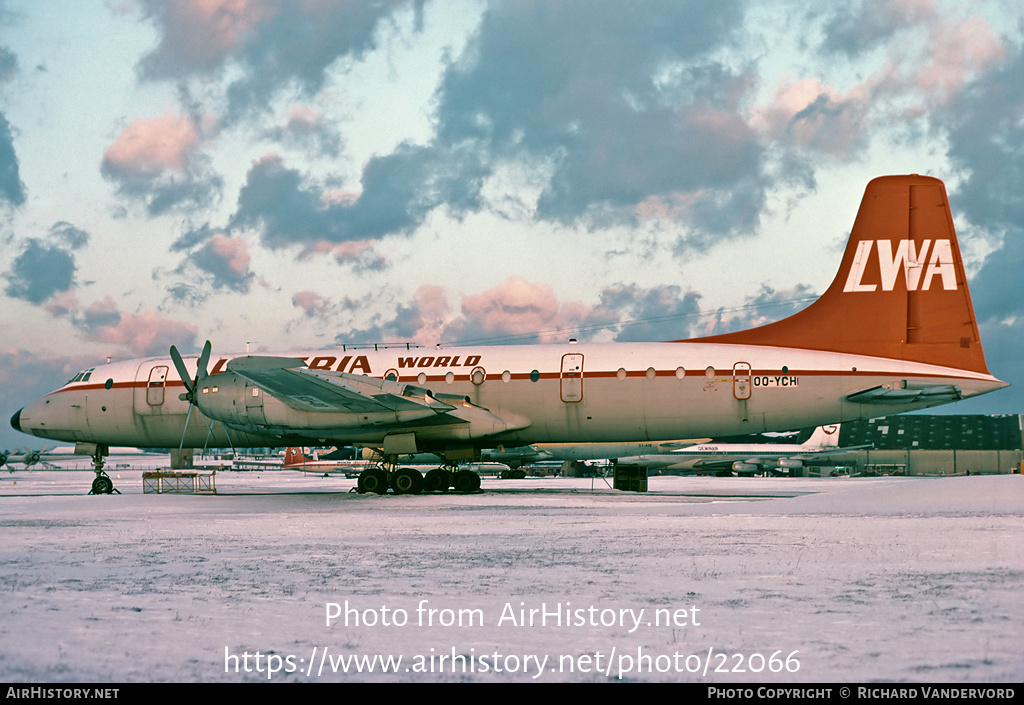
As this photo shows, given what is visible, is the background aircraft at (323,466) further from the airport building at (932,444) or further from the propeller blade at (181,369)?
the airport building at (932,444)

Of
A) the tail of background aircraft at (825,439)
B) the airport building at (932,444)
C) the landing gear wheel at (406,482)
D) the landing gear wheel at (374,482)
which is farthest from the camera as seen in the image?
the airport building at (932,444)

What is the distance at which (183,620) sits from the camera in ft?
23.6

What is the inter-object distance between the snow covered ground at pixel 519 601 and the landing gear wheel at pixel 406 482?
1015 centimetres

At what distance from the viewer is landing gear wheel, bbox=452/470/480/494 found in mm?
28781

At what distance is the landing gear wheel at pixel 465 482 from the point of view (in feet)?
94.4

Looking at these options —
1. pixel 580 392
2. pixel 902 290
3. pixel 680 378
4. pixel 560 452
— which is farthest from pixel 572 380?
pixel 560 452

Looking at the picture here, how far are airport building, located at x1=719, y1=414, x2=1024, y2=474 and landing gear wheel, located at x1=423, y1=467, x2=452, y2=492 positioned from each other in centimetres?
4492

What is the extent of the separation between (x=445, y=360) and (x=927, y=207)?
14314 millimetres

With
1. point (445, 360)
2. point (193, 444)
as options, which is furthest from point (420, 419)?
point (193, 444)

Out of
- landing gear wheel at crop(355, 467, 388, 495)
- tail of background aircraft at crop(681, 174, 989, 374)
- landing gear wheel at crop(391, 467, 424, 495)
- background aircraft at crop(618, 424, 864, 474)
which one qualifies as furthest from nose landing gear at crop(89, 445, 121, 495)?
background aircraft at crop(618, 424, 864, 474)

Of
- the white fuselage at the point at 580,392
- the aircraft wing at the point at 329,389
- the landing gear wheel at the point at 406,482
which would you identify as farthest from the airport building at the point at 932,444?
the aircraft wing at the point at 329,389

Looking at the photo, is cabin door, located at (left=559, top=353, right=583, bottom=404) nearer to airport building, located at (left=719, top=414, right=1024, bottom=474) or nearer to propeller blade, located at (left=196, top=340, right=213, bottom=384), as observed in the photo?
propeller blade, located at (left=196, top=340, right=213, bottom=384)

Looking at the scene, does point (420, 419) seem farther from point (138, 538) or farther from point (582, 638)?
point (582, 638)

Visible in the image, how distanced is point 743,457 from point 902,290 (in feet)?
137
